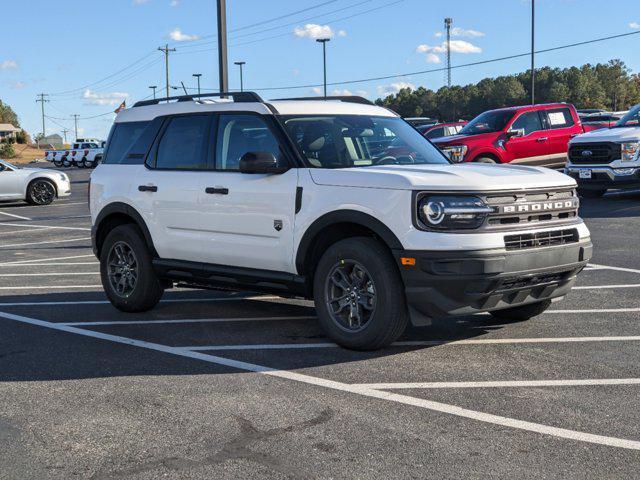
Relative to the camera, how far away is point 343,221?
6.52m

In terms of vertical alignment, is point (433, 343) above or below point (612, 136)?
below

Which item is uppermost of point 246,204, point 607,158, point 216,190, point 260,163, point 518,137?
point 518,137

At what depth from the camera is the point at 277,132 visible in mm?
7156

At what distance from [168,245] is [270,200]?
1.39 metres

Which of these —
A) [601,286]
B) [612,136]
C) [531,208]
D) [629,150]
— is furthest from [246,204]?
[612,136]

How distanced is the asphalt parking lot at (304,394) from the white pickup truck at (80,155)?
5721cm

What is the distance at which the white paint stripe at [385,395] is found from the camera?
4527 millimetres

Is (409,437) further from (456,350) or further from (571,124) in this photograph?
(571,124)

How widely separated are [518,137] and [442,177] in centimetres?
1490

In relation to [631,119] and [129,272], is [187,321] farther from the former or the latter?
[631,119]

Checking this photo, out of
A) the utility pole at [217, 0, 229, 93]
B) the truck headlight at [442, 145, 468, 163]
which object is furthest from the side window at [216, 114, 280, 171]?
the truck headlight at [442, 145, 468, 163]

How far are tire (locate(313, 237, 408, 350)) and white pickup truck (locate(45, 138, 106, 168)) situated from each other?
5812 centimetres

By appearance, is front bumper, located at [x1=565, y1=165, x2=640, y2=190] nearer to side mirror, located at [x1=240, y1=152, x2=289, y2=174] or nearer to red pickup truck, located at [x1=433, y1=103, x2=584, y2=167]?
red pickup truck, located at [x1=433, y1=103, x2=584, y2=167]

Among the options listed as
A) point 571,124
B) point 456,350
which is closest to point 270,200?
point 456,350
